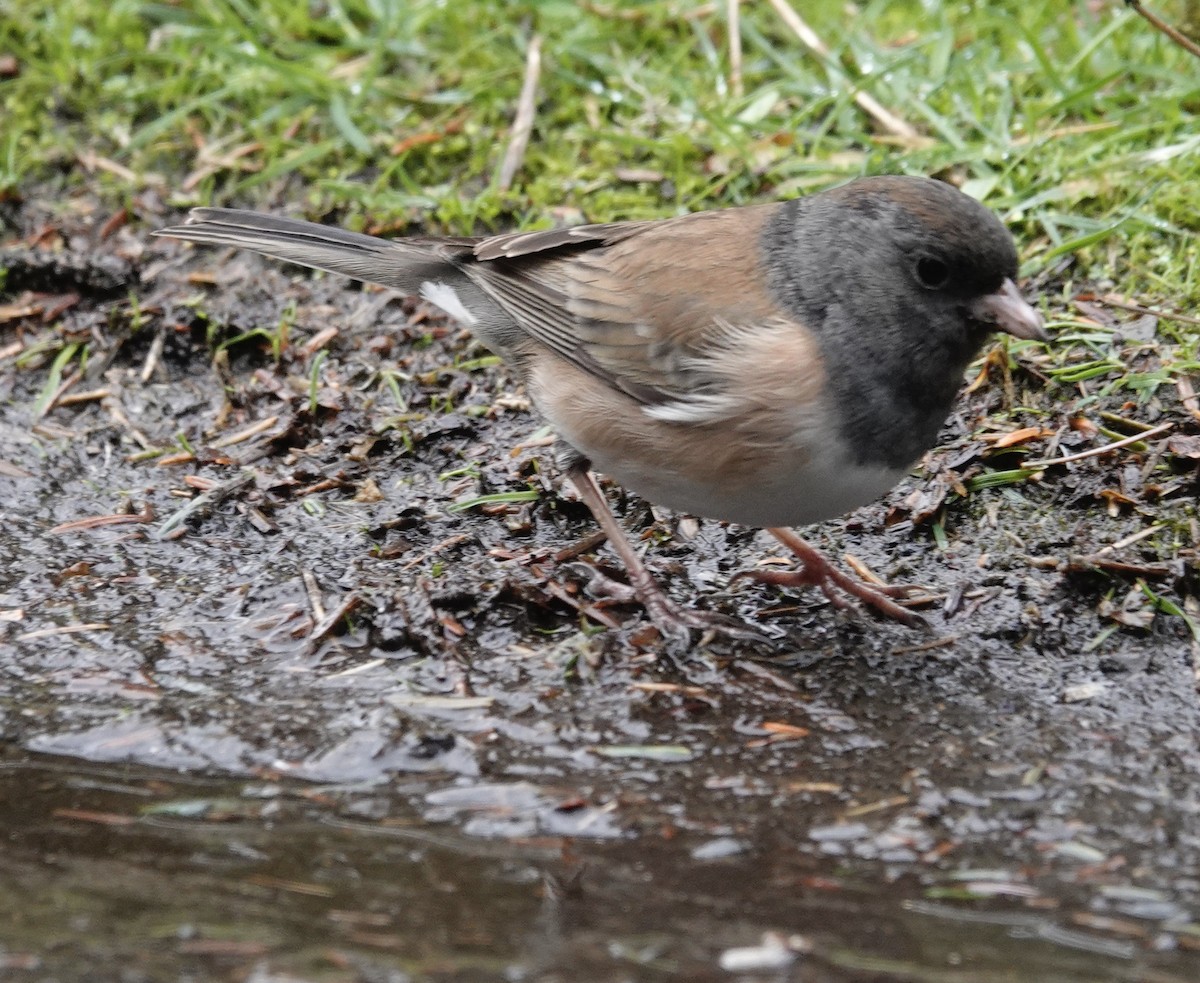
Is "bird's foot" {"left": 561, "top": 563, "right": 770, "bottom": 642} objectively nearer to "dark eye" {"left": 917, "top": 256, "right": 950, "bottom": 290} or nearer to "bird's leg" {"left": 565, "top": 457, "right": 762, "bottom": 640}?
"bird's leg" {"left": 565, "top": 457, "right": 762, "bottom": 640}

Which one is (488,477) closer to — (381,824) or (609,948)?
(381,824)

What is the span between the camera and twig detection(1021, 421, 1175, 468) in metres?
4.61

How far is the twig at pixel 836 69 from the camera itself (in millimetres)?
6090

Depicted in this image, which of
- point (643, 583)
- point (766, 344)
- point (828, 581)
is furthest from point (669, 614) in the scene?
point (766, 344)

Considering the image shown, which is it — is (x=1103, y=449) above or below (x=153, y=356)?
below

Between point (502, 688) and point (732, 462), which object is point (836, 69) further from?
point (502, 688)

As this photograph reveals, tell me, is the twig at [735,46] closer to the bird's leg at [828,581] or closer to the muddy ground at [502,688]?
the muddy ground at [502,688]

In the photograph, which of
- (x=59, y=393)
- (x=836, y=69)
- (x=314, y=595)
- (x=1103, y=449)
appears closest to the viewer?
(x=314, y=595)

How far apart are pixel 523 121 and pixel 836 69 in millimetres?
1384

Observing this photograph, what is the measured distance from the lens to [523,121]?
20.9 feet

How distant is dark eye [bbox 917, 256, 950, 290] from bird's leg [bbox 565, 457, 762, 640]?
1.13m

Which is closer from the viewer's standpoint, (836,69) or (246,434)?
(246,434)

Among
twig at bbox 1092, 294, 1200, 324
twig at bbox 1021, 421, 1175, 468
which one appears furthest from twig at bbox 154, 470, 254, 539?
twig at bbox 1092, 294, 1200, 324

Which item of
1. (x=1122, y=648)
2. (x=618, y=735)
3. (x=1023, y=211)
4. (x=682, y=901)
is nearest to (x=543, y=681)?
(x=618, y=735)
